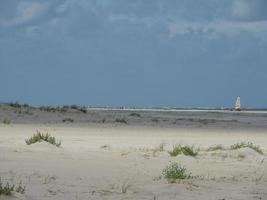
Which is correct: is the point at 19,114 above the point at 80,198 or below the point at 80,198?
above

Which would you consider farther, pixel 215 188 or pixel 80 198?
pixel 215 188

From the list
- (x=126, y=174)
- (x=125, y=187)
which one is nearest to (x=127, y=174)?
(x=126, y=174)

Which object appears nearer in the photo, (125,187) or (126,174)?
(125,187)

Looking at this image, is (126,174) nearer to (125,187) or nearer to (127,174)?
(127,174)

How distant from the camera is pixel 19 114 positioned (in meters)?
30.8

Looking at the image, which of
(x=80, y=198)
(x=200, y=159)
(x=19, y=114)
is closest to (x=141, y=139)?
(x=200, y=159)

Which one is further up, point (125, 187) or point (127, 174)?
point (127, 174)

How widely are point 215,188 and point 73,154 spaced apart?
429 centimetres

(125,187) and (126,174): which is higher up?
(126,174)

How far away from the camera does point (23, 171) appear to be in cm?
935

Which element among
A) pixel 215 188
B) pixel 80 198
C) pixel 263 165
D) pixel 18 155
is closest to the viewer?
pixel 80 198

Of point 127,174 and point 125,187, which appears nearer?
point 125,187

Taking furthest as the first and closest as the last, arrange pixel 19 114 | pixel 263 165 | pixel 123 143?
pixel 19 114
pixel 123 143
pixel 263 165

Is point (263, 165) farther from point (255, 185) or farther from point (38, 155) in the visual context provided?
point (38, 155)
